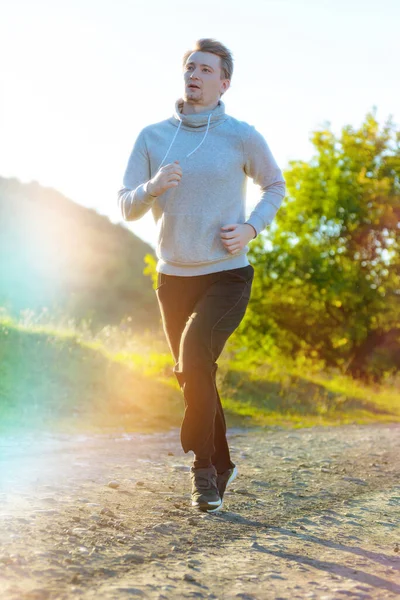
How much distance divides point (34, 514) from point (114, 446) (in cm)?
394

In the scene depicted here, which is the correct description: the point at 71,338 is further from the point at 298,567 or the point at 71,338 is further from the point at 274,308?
the point at 274,308

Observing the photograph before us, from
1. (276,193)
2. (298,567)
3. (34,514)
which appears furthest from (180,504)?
(276,193)

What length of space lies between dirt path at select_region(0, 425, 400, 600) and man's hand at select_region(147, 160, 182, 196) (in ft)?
5.92

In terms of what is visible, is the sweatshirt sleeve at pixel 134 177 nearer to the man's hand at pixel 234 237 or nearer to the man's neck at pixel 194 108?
the man's neck at pixel 194 108

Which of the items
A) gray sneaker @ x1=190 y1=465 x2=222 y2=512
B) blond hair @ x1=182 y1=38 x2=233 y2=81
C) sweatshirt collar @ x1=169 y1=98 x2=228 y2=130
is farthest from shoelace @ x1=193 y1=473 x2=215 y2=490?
blond hair @ x1=182 y1=38 x2=233 y2=81

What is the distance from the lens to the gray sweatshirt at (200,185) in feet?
16.5

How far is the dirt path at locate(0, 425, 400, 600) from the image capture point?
3518 millimetres

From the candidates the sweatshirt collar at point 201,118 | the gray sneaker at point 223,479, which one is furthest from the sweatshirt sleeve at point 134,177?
the gray sneaker at point 223,479

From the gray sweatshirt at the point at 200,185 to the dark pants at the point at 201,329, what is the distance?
0.09m

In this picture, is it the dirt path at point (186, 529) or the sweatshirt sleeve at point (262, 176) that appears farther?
the sweatshirt sleeve at point (262, 176)

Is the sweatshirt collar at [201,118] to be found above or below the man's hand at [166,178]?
above

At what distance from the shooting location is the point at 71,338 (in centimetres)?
1336

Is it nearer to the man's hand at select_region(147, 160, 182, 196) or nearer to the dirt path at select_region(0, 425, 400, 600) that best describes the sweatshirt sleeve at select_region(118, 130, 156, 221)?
the man's hand at select_region(147, 160, 182, 196)

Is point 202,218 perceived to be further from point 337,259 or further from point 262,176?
point 337,259
